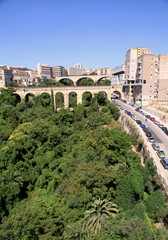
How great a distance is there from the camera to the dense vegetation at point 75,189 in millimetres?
14031

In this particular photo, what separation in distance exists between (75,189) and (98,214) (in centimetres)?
347

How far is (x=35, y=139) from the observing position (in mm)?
30625

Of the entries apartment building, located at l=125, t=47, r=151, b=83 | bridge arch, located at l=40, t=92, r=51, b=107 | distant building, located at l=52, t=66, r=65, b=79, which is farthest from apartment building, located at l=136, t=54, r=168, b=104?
distant building, located at l=52, t=66, r=65, b=79

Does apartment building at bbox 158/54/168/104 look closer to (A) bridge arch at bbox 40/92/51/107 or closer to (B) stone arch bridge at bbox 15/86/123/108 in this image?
(B) stone arch bridge at bbox 15/86/123/108

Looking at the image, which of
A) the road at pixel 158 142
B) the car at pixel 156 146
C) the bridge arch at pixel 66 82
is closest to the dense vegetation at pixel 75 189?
the road at pixel 158 142

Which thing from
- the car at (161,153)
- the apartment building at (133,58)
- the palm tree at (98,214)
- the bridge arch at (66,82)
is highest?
the apartment building at (133,58)

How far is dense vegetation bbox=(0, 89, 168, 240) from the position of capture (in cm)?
1403

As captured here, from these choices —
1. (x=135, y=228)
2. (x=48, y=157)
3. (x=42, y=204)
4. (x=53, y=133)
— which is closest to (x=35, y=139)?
(x=53, y=133)

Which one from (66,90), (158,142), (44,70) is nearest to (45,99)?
(66,90)

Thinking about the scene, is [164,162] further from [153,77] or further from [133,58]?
[133,58]

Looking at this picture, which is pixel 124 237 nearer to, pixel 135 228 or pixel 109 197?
pixel 135 228

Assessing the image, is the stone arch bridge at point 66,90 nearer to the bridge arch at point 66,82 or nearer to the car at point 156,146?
the bridge arch at point 66,82

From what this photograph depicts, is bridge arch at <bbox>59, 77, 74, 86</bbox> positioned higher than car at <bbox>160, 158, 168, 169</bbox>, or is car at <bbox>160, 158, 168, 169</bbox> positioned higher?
bridge arch at <bbox>59, 77, 74, 86</bbox>

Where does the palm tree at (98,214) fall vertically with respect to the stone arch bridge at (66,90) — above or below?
below
